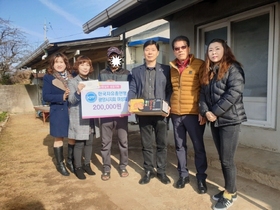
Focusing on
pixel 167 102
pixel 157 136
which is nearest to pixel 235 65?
pixel 167 102

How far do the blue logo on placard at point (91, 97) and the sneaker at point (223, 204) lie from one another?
1938 mm

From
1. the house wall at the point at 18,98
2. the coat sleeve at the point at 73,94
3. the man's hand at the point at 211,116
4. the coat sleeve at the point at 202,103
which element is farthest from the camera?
the house wall at the point at 18,98

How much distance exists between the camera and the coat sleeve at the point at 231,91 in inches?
86.7

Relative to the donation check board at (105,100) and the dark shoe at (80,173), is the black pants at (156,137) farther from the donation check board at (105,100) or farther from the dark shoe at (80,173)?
the dark shoe at (80,173)

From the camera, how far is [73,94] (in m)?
3.08

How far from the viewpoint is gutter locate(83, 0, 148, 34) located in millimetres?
3375

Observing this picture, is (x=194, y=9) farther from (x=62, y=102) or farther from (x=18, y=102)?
(x=18, y=102)

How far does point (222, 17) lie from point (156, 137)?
2.61m

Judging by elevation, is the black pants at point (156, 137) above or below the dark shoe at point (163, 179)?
above

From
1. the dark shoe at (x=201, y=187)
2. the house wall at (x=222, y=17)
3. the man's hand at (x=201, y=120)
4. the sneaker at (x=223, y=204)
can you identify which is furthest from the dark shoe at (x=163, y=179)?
the house wall at (x=222, y=17)

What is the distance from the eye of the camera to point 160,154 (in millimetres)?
3020

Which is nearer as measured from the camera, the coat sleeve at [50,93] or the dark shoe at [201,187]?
the dark shoe at [201,187]

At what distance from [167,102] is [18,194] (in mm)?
2230

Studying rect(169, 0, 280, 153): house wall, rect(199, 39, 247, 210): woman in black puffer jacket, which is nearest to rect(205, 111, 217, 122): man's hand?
rect(199, 39, 247, 210): woman in black puffer jacket
